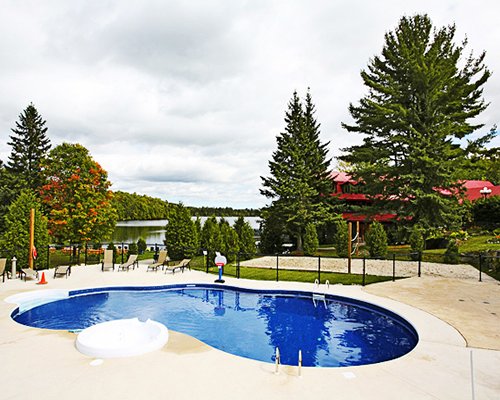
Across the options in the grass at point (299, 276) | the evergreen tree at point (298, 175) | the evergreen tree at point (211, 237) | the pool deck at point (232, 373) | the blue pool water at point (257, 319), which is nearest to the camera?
the pool deck at point (232, 373)

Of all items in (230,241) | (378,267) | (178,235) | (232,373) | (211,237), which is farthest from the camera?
(178,235)

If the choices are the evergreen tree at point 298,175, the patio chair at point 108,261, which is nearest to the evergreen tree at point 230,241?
the patio chair at point 108,261

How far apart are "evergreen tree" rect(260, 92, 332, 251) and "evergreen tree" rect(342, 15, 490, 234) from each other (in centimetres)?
347

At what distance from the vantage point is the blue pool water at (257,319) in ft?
25.6

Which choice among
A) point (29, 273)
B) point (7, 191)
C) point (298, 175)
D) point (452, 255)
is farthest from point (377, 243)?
point (7, 191)

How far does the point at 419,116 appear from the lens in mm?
23281

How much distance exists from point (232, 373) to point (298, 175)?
72.5 ft

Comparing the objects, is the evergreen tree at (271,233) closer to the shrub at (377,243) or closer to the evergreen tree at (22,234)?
the shrub at (377,243)

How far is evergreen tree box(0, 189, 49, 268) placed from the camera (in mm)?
14716

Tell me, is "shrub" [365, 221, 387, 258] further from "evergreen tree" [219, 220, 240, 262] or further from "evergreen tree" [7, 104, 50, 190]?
"evergreen tree" [7, 104, 50, 190]

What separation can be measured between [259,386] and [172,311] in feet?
21.6

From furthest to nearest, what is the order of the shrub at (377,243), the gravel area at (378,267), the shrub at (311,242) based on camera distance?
the shrub at (311,242) < the shrub at (377,243) < the gravel area at (378,267)

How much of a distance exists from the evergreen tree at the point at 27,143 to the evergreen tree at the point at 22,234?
65.0 ft

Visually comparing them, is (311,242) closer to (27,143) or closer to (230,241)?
(230,241)
